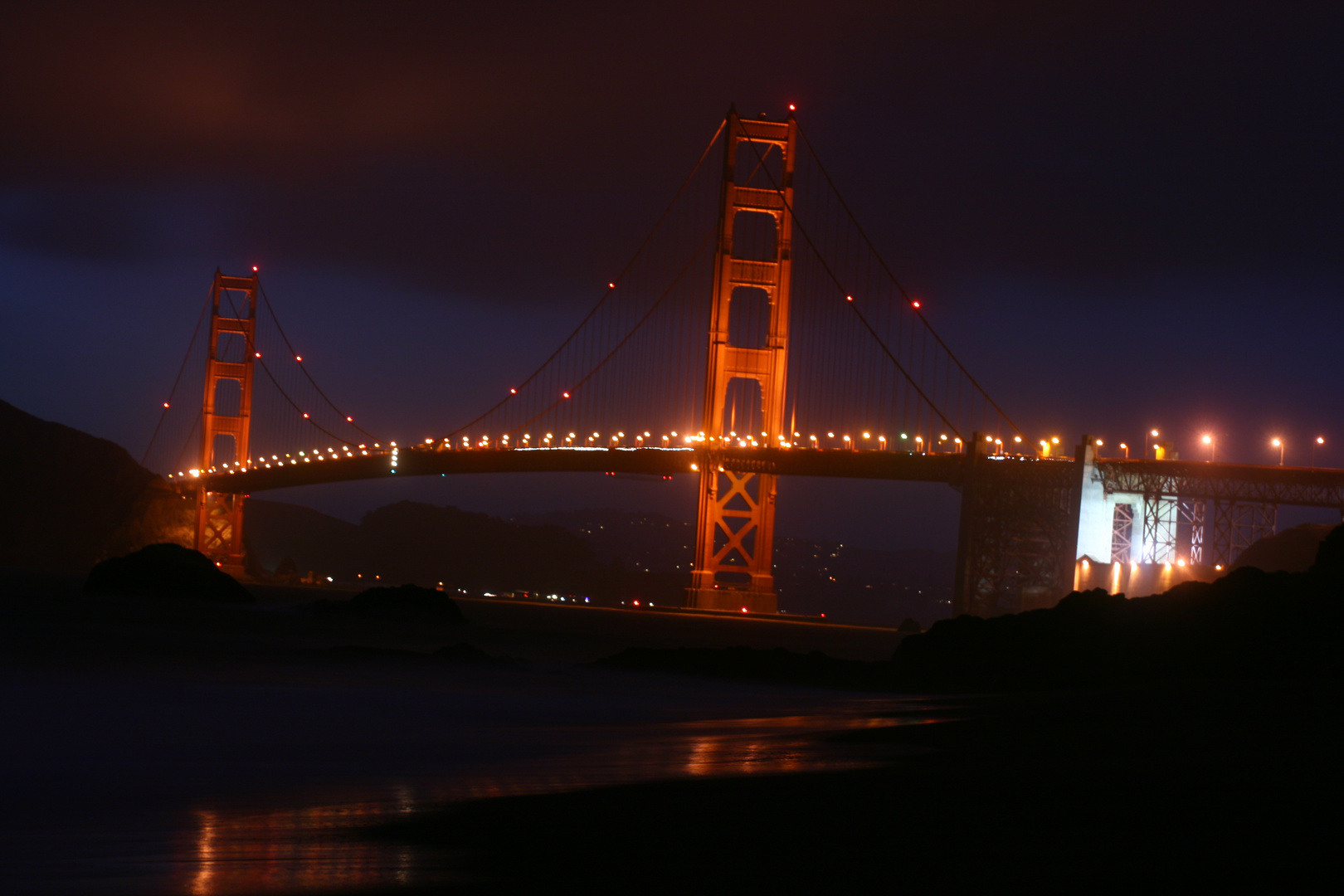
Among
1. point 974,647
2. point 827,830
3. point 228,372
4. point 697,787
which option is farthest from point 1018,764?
point 228,372

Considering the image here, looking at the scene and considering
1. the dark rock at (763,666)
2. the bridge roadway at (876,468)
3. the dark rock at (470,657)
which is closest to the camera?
the dark rock at (763,666)

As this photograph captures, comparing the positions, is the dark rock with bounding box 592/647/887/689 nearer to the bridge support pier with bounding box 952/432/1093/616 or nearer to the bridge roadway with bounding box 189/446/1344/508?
the bridge support pier with bounding box 952/432/1093/616

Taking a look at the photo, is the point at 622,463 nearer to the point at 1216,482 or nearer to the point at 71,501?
the point at 1216,482

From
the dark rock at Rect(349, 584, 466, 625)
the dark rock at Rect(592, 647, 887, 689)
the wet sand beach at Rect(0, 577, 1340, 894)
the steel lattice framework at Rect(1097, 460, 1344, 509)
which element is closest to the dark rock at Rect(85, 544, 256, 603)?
the dark rock at Rect(349, 584, 466, 625)

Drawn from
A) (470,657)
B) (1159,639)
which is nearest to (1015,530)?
(470,657)

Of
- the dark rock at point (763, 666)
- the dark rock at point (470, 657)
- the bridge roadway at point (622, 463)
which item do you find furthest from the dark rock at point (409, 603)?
the dark rock at point (763, 666)

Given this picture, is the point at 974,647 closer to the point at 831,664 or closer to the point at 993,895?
the point at 831,664

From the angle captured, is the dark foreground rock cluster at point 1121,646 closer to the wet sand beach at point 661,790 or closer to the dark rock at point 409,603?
the wet sand beach at point 661,790
